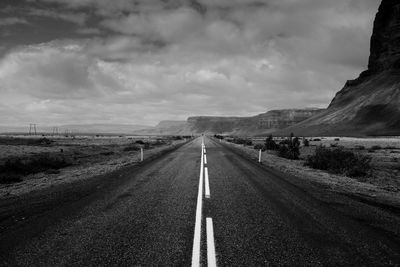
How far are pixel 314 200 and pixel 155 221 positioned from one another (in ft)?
15.3

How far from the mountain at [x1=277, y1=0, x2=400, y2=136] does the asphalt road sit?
96.3 m

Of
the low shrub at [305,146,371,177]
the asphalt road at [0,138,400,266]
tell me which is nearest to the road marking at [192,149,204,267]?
the asphalt road at [0,138,400,266]

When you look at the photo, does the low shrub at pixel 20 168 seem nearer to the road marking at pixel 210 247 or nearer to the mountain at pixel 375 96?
the road marking at pixel 210 247

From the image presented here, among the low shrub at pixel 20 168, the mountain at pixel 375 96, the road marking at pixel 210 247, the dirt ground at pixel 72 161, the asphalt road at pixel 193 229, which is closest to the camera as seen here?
the road marking at pixel 210 247

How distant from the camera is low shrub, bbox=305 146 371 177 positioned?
15.4 metres

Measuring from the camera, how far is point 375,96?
350 feet

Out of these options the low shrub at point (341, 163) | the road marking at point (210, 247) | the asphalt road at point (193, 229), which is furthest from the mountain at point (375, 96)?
the road marking at point (210, 247)

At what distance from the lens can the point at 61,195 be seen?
8.85 meters

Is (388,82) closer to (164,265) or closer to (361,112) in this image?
(361,112)

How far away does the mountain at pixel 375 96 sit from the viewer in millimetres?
96731

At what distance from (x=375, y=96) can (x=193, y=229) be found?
121 metres

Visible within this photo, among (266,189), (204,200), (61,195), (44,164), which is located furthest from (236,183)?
(44,164)

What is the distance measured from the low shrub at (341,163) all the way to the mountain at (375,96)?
274 feet

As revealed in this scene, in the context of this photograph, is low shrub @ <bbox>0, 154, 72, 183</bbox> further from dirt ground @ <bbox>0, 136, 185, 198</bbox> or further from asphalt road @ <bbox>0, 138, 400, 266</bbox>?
asphalt road @ <bbox>0, 138, 400, 266</bbox>
